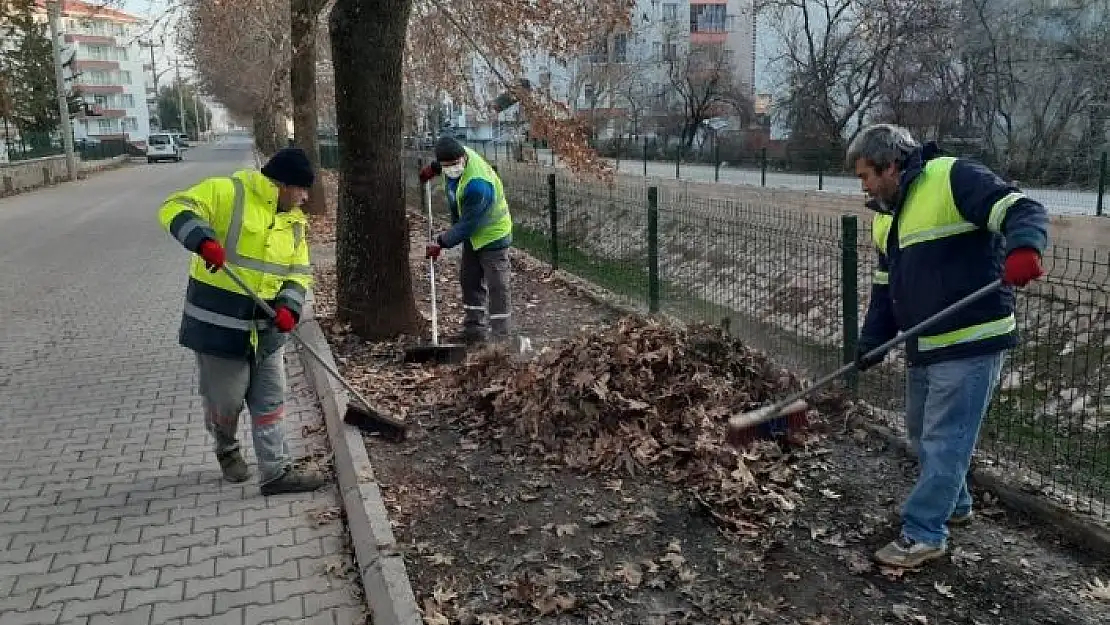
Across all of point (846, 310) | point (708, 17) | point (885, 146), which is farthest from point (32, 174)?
point (708, 17)

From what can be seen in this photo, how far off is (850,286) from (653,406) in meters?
1.66

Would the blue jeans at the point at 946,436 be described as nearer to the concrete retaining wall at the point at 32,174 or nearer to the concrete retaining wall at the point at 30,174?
the concrete retaining wall at the point at 32,174

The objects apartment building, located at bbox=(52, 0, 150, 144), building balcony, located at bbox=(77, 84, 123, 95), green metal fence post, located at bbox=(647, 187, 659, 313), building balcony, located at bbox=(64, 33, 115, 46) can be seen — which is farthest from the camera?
building balcony, located at bbox=(77, 84, 123, 95)

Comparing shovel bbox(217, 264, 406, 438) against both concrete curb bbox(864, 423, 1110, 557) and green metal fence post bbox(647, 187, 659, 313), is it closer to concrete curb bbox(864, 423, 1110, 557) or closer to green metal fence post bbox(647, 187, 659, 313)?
concrete curb bbox(864, 423, 1110, 557)

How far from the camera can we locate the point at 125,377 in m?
6.96

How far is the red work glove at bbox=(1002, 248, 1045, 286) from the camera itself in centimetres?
305

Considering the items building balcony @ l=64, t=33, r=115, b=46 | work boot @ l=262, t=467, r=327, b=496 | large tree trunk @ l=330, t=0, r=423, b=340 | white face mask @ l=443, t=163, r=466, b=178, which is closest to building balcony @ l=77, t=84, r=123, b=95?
building balcony @ l=64, t=33, r=115, b=46

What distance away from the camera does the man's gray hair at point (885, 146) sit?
3.60 m

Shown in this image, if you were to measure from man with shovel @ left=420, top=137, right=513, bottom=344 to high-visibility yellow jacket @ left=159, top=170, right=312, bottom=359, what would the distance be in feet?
7.65

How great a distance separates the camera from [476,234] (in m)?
7.07

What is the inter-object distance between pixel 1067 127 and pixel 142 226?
61.4 feet

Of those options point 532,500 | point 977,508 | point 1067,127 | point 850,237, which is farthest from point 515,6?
point 1067,127

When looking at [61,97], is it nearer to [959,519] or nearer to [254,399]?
[254,399]

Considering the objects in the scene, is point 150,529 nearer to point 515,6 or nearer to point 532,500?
point 532,500
